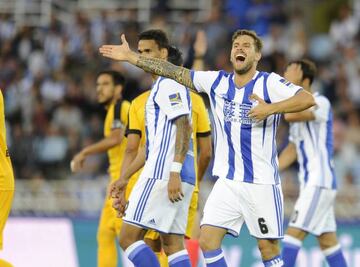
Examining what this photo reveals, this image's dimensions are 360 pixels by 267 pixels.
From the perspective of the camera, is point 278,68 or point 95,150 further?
point 278,68

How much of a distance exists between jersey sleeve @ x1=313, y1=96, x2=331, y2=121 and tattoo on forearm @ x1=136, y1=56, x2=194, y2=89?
7.91 feet

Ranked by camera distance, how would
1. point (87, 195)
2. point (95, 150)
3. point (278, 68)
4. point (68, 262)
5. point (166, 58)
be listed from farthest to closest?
point (278, 68) → point (87, 195) → point (68, 262) → point (95, 150) → point (166, 58)

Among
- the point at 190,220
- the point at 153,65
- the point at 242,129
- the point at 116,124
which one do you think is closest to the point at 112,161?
the point at 116,124

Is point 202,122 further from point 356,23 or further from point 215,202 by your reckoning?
point 356,23

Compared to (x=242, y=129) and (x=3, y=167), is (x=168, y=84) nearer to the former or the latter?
(x=242, y=129)

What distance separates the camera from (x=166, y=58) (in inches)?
389

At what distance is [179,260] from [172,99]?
4.68 ft

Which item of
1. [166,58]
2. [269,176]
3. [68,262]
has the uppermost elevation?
[166,58]

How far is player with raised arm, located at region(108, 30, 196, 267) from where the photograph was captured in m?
9.44

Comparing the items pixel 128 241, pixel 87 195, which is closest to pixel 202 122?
pixel 128 241

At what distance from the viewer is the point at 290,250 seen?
37.5 feet

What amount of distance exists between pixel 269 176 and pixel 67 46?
12316 mm

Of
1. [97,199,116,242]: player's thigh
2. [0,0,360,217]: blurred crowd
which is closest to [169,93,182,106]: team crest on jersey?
[97,199,116,242]: player's thigh

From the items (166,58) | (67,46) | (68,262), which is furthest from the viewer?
(67,46)
